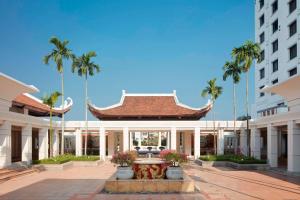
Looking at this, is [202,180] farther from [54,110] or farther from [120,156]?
[54,110]

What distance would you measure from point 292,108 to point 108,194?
13.6 metres

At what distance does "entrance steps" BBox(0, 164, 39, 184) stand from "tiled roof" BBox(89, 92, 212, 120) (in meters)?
12.8

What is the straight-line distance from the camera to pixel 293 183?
17031mm

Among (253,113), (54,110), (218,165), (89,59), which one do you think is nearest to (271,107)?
(253,113)

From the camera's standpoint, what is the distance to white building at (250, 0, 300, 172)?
20484 mm

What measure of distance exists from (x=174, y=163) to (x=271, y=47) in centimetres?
2573

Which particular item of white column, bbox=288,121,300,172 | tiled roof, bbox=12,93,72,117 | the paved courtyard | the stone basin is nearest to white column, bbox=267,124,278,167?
white column, bbox=288,121,300,172

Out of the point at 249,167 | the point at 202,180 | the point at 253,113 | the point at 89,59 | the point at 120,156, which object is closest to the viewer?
the point at 120,156

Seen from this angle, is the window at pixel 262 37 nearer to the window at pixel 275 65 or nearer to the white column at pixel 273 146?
the window at pixel 275 65

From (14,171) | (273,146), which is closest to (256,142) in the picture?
(273,146)

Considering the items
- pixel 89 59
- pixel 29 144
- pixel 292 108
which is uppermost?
pixel 89 59

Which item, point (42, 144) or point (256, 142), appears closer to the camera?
point (256, 142)

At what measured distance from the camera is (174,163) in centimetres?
1522

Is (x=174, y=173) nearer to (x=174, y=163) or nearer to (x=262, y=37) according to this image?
(x=174, y=163)
